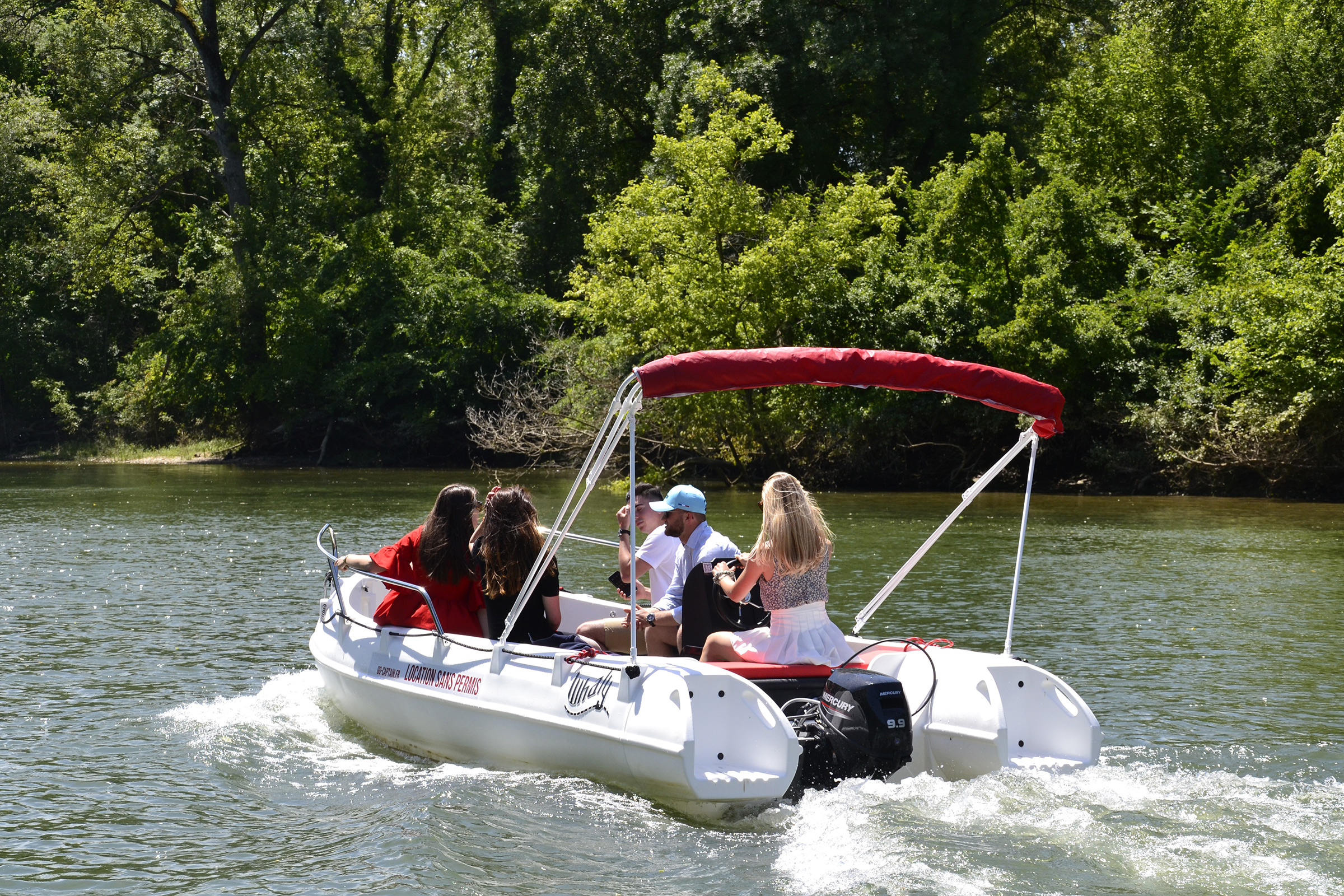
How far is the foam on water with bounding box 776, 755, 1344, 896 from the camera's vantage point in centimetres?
567

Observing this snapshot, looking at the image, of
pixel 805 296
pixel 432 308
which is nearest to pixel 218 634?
pixel 805 296

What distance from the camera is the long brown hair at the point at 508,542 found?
8039 mm

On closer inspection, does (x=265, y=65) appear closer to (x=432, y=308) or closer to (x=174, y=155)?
(x=174, y=155)

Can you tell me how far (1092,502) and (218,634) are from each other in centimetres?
1894

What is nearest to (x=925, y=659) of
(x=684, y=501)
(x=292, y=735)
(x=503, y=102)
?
(x=684, y=501)

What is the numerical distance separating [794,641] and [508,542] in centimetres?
197

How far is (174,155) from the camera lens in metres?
39.7

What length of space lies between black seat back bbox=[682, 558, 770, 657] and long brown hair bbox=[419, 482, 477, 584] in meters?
1.51

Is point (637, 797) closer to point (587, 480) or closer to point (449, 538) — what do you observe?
point (587, 480)

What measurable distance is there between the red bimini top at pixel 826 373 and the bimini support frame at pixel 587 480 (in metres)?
0.10

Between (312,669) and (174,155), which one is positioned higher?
(174,155)

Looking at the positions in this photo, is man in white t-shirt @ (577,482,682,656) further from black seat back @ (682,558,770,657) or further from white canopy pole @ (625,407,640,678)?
white canopy pole @ (625,407,640,678)

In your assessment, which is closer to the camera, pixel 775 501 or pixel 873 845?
pixel 873 845

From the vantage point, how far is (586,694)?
23.3 feet
